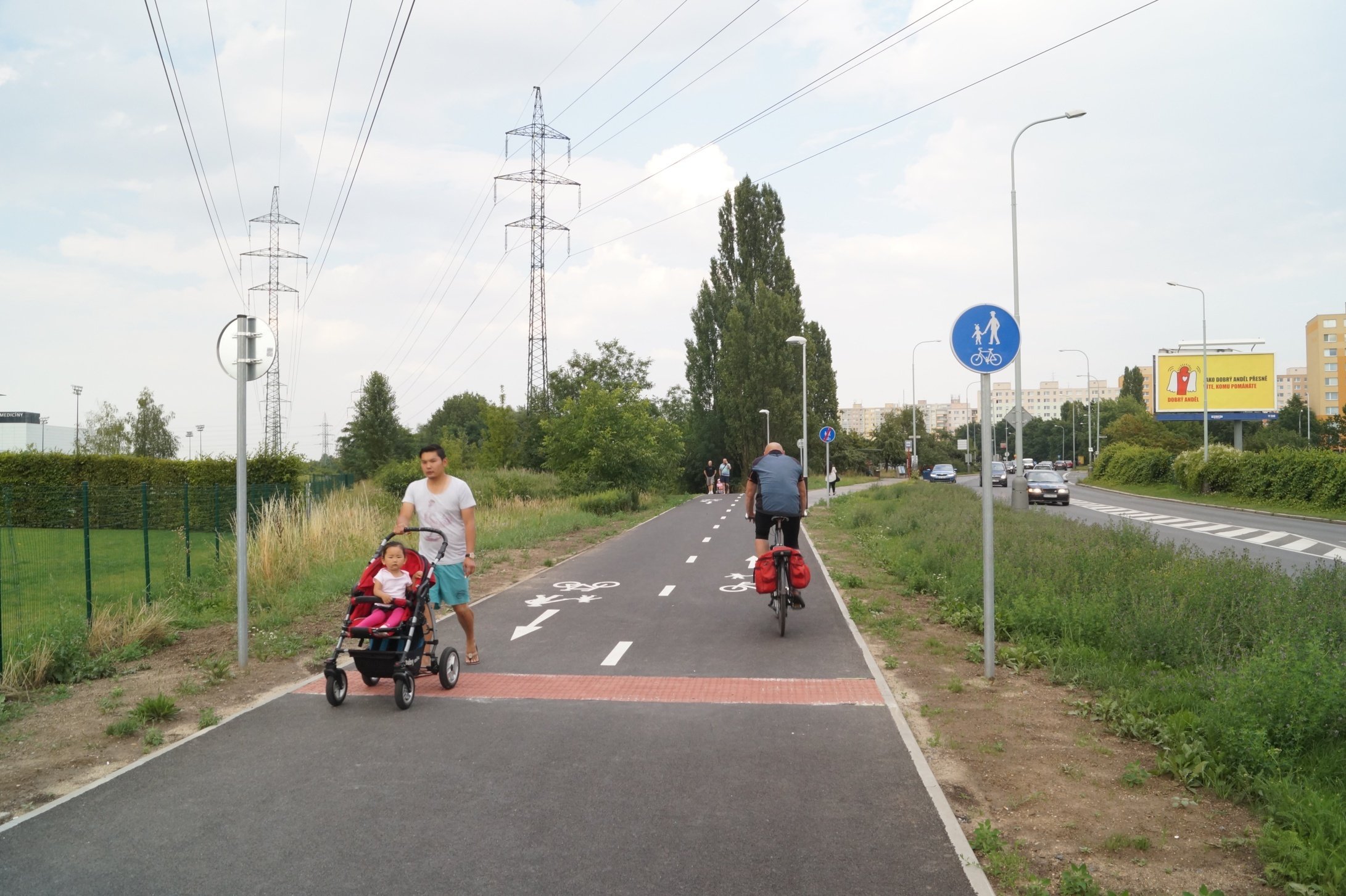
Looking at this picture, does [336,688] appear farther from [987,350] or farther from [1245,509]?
[1245,509]

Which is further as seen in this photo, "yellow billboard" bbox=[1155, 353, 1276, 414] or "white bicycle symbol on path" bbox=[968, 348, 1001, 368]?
"yellow billboard" bbox=[1155, 353, 1276, 414]

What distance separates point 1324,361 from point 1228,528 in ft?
445

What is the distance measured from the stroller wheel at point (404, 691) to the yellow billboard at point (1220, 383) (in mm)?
64716

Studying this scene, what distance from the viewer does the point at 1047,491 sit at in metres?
36.8

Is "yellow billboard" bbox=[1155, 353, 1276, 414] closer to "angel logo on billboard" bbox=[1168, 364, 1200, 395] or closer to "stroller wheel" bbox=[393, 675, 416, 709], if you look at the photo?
"angel logo on billboard" bbox=[1168, 364, 1200, 395]

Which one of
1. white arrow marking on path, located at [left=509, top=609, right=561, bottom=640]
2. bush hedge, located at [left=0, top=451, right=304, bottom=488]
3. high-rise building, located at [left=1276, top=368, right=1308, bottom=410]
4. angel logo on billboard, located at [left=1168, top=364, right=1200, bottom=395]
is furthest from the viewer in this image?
high-rise building, located at [left=1276, top=368, right=1308, bottom=410]

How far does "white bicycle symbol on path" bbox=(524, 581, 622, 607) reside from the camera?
1214 cm

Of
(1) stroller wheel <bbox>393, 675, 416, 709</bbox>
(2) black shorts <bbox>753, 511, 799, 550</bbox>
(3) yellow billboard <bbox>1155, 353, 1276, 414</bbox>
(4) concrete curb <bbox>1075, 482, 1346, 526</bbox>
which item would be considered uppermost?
(3) yellow billboard <bbox>1155, 353, 1276, 414</bbox>

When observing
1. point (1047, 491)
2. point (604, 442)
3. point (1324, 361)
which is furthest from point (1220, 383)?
point (1324, 361)

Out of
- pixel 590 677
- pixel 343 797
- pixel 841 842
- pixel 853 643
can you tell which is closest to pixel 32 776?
pixel 343 797

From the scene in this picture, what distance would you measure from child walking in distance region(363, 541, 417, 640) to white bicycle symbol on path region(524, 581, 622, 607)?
482 centimetres

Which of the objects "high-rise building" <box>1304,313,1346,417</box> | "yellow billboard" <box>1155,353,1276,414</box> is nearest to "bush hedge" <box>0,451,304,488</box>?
"yellow billboard" <box>1155,353,1276,414</box>

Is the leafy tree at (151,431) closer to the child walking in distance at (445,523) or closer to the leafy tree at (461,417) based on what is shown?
the leafy tree at (461,417)

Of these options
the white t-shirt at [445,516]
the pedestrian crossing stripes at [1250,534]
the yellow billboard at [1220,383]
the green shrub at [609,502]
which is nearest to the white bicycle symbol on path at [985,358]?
the white t-shirt at [445,516]
